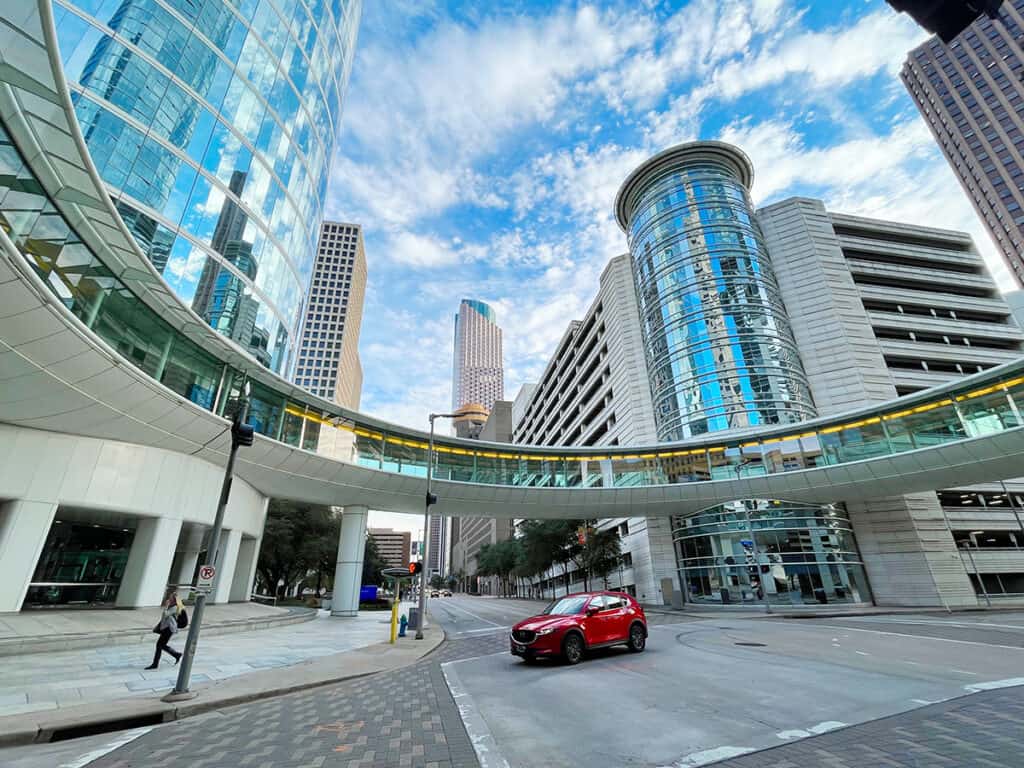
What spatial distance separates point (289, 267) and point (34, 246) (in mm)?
24336

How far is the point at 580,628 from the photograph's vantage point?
37.6ft

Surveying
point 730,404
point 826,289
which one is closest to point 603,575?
point 730,404

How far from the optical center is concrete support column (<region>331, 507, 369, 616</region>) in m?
27.2

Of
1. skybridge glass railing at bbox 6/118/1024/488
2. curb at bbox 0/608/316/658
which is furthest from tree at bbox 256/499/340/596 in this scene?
curb at bbox 0/608/316/658

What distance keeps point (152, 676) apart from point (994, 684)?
1524cm

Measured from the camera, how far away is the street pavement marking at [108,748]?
4910 mm

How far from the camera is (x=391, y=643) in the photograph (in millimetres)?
15945

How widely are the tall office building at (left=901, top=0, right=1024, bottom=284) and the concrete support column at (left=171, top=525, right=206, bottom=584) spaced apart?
12807 cm

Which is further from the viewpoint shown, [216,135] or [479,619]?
[479,619]

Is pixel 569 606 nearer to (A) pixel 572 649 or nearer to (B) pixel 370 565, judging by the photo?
(A) pixel 572 649

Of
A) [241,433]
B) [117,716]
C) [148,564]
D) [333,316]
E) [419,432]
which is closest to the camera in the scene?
[117,716]

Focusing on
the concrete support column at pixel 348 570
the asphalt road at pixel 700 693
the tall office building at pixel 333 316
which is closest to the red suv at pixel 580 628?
the asphalt road at pixel 700 693

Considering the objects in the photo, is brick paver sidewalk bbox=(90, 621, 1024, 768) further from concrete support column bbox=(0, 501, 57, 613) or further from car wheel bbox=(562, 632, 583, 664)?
concrete support column bbox=(0, 501, 57, 613)

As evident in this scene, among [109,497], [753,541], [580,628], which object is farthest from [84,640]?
[753,541]
